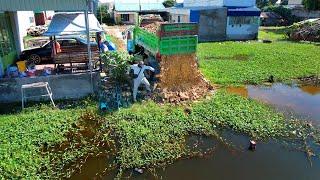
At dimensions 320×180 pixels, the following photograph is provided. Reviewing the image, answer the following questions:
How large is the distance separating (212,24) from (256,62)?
10.4 m

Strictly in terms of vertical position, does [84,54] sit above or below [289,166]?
above

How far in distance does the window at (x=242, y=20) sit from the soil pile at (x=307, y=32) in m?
3.76

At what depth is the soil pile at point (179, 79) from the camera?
1162cm

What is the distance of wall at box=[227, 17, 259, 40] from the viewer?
90.5ft

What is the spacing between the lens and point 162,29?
11258 mm

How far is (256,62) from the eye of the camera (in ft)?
58.0

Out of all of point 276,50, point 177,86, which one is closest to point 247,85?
point 177,86

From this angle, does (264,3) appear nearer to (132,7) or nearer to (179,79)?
(132,7)

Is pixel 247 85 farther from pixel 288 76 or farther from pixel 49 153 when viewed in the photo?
pixel 49 153

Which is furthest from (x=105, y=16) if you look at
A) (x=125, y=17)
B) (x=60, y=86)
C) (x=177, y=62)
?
(x=177, y=62)

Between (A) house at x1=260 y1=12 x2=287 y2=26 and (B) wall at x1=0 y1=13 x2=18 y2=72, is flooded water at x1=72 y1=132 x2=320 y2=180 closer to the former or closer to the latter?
(B) wall at x1=0 y1=13 x2=18 y2=72

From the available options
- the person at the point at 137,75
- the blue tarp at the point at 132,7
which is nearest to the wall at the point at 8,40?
the person at the point at 137,75

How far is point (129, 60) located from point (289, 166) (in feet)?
23.7

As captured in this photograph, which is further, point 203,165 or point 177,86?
point 177,86
